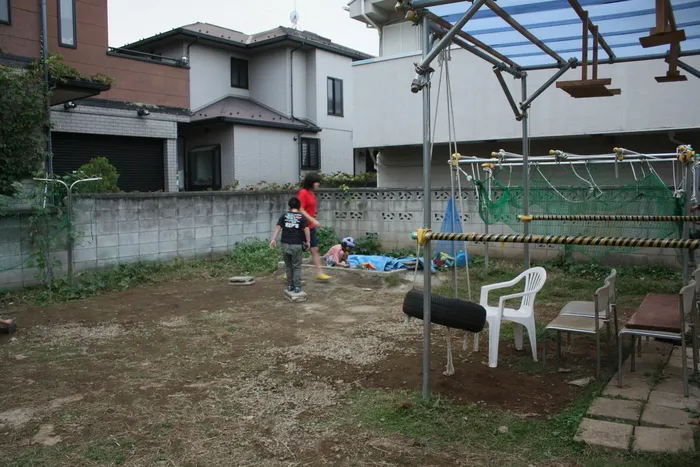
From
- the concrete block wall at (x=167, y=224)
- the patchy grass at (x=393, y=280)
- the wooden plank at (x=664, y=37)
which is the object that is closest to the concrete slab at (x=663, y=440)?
the wooden plank at (x=664, y=37)

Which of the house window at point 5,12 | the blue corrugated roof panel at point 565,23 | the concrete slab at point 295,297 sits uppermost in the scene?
the house window at point 5,12

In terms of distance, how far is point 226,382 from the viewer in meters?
4.75

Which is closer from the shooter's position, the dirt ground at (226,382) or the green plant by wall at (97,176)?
the dirt ground at (226,382)

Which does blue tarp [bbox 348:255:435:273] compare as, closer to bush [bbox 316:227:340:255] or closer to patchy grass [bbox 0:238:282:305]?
patchy grass [bbox 0:238:282:305]

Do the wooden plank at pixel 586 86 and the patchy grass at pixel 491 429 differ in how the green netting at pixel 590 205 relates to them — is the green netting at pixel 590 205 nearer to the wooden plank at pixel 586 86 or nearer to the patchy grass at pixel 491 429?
the wooden plank at pixel 586 86

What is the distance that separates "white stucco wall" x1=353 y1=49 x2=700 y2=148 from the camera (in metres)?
10.8

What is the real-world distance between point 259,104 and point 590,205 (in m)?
12.8

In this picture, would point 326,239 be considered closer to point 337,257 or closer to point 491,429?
point 337,257

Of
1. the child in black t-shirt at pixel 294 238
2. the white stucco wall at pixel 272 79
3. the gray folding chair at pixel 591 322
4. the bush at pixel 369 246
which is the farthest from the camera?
the white stucco wall at pixel 272 79

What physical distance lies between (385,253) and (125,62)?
7.39 meters

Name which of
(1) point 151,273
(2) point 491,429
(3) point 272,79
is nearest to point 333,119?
(3) point 272,79

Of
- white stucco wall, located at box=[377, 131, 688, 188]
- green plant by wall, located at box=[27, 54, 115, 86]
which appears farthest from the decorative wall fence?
green plant by wall, located at box=[27, 54, 115, 86]

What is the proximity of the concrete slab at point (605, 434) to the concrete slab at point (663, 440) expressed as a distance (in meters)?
0.05

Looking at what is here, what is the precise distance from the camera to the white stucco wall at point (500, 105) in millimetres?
10773
